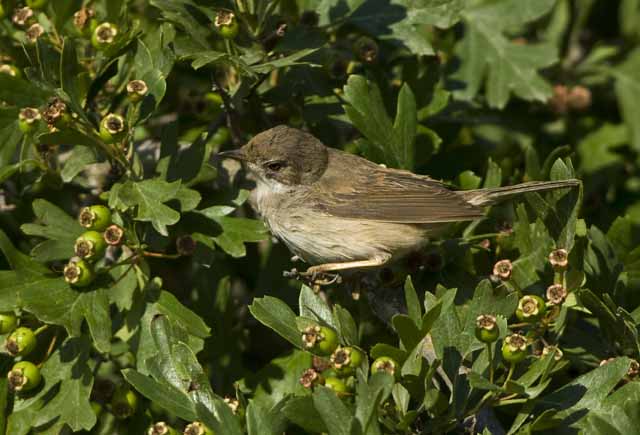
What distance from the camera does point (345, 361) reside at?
3611 millimetres

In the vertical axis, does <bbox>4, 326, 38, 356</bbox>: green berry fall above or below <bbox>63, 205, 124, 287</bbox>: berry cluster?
below

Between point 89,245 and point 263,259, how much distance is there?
1532mm

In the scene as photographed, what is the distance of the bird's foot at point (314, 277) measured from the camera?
467cm

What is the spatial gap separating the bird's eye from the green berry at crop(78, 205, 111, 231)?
3.99 feet

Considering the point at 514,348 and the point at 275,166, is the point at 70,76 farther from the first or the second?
the point at 514,348

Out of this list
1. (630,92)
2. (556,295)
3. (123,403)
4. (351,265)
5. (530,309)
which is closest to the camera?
(530,309)

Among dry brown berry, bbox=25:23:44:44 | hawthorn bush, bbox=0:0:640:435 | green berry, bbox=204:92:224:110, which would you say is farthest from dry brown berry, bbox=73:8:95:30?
green berry, bbox=204:92:224:110

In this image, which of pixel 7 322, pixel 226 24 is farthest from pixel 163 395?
pixel 226 24

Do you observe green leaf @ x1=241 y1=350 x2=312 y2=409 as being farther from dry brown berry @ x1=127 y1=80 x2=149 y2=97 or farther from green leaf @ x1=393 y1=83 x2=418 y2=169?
dry brown berry @ x1=127 y1=80 x2=149 y2=97

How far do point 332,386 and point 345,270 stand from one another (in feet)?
4.67

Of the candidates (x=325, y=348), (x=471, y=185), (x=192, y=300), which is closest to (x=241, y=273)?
(x=192, y=300)

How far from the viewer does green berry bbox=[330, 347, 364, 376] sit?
11.9 feet

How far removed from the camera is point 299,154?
5129 mm

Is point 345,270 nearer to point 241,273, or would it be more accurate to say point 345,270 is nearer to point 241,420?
point 241,273
